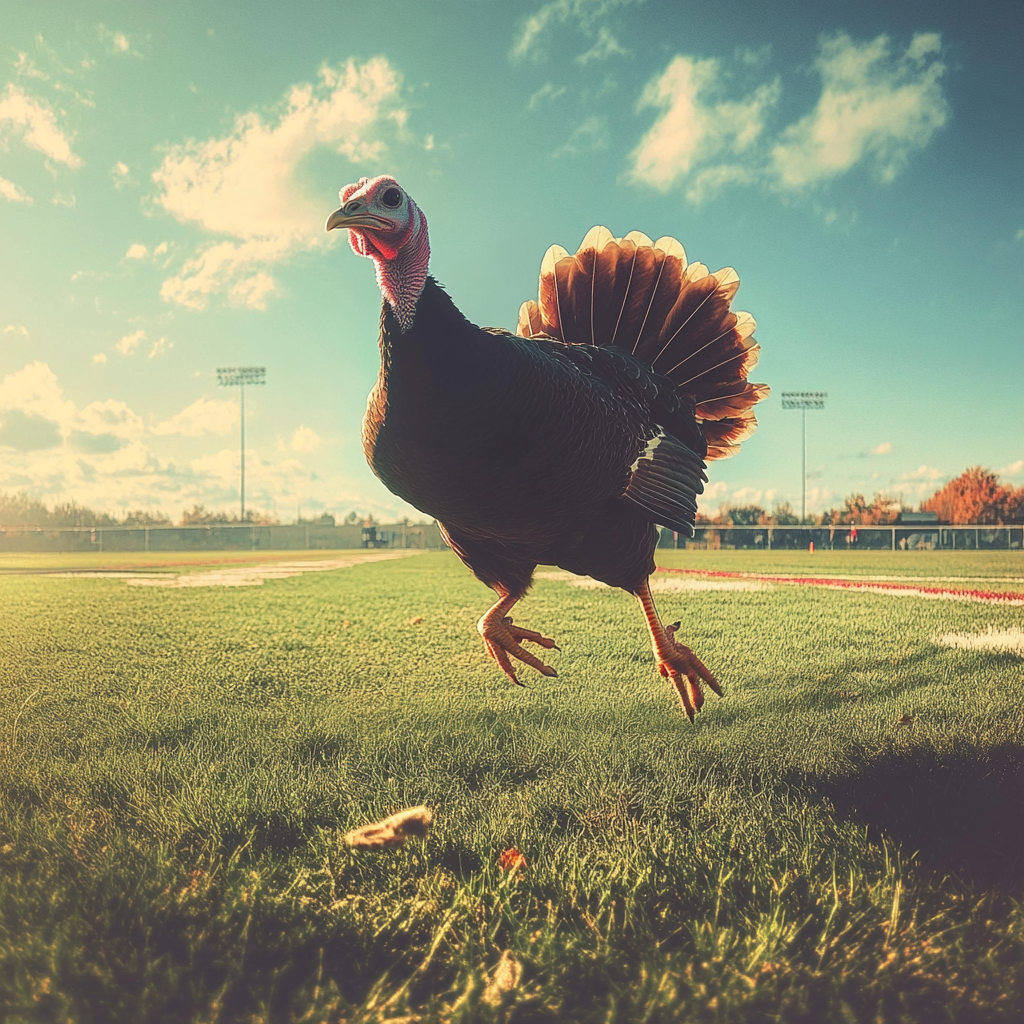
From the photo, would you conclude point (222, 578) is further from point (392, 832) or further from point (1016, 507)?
point (1016, 507)

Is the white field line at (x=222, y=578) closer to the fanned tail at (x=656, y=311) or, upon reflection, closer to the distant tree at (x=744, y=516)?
the fanned tail at (x=656, y=311)

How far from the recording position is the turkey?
1797 mm

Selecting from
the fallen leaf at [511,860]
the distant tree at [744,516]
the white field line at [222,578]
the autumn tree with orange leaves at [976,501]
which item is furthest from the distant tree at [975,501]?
the fallen leaf at [511,860]

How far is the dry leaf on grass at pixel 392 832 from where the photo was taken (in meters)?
1.82

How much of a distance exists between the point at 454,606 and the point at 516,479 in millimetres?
5778

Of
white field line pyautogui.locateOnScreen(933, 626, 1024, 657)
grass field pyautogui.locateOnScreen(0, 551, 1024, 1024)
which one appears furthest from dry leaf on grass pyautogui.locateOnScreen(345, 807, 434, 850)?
white field line pyautogui.locateOnScreen(933, 626, 1024, 657)

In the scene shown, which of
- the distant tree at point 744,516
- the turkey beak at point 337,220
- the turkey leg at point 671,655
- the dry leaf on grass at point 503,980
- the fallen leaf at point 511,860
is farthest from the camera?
the distant tree at point 744,516

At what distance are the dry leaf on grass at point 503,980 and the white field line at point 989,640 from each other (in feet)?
14.2

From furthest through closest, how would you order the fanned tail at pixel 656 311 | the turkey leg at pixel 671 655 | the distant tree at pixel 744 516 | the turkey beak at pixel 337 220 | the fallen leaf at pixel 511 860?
the distant tree at pixel 744 516 → the fanned tail at pixel 656 311 → the turkey leg at pixel 671 655 → the fallen leaf at pixel 511 860 → the turkey beak at pixel 337 220

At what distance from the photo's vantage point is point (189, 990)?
1.35 metres

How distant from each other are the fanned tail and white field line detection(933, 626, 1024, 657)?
9.14 feet

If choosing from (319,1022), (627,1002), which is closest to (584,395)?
(627,1002)

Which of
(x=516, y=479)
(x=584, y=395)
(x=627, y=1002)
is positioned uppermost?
(x=584, y=395)

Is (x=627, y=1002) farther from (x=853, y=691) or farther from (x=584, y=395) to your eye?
(x=853, y=691)
